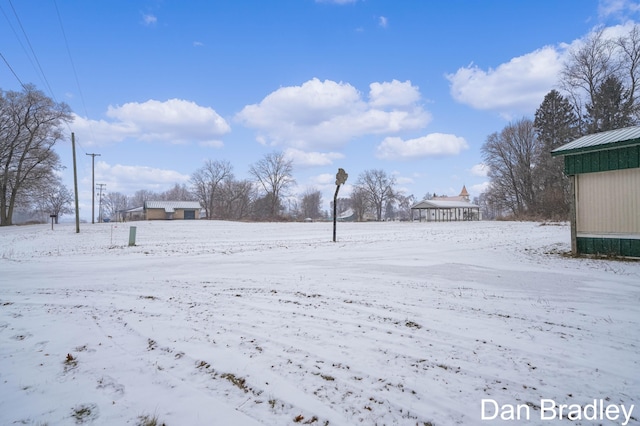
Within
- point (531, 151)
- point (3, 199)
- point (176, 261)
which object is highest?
point (531, 151)

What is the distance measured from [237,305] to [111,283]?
4.07m

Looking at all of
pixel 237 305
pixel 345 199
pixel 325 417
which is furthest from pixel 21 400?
pixel 345 199

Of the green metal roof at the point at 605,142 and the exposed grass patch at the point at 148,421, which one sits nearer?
the exposed grass patch at the point at 148,421

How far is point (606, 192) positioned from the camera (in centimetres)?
1034

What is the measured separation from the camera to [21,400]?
274 cm

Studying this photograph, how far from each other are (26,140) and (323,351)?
160 feet

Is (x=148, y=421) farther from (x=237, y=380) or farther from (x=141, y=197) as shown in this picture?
(x=141, y=197)

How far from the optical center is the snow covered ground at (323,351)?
2615 mm

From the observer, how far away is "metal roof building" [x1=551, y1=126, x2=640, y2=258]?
383 inches

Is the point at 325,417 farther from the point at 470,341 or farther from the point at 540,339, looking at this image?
the point at 540,339

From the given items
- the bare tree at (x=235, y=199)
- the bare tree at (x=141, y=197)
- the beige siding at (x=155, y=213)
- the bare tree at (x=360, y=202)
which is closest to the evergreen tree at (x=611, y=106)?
the bare tree at (x=360, y=202)

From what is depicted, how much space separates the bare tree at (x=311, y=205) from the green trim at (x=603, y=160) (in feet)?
302

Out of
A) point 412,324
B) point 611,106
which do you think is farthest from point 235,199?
point 412,324

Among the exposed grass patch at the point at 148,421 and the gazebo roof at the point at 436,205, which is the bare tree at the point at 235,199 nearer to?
the gazebo roof at the point at 436,205
